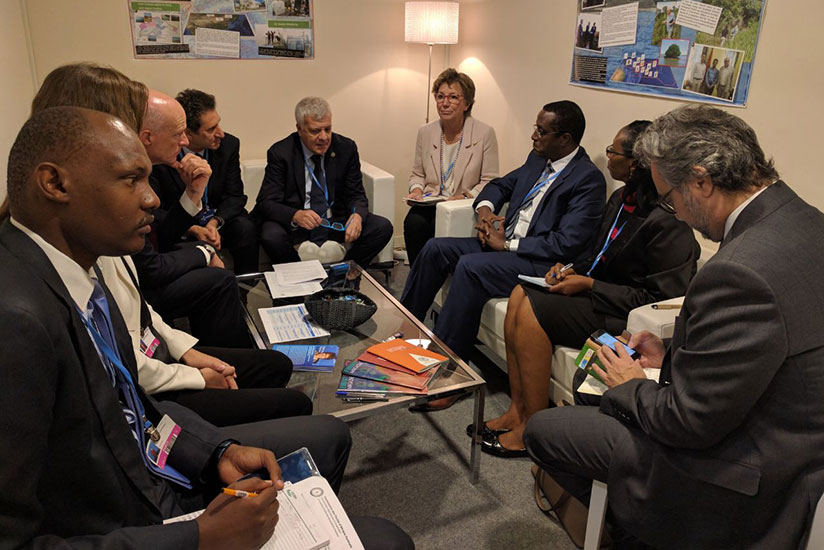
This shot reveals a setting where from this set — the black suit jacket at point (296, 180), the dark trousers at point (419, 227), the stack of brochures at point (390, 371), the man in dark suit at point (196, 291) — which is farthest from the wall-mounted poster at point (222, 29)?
the stack of brochures at point (390, 371)

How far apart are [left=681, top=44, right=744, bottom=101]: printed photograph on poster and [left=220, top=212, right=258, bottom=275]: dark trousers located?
239 cm

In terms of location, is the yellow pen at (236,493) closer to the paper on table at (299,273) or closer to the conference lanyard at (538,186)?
the paper on table at (299,273)

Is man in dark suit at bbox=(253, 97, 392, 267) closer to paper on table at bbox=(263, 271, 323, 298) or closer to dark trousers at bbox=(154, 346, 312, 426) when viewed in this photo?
paper on table at bbox=(263, 271, 323, 298)

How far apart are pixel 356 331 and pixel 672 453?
1.28 meters

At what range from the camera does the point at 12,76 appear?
3.03 meters

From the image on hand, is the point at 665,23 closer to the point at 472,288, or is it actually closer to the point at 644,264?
the point at 644,264

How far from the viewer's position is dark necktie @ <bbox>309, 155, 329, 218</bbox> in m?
3.69

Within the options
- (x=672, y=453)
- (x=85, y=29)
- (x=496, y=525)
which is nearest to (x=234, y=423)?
(x=496, y=525)

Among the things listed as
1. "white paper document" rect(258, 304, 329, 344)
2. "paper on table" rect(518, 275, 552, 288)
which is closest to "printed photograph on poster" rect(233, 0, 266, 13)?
"white paper document" rect(258, 304, 329, 344)

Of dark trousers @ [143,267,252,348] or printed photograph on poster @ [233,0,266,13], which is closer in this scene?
dark trousers @ [143,267,252,348]

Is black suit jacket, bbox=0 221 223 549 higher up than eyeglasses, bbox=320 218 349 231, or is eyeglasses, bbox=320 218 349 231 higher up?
black suit jacket, bbox=0 221 223 549

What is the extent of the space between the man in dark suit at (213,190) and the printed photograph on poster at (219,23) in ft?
2.74

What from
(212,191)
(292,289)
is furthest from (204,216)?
(292,289)

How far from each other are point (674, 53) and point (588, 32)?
62cm
